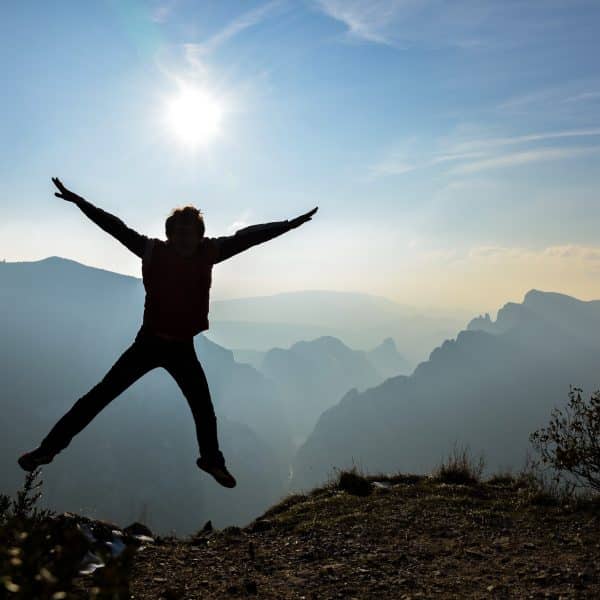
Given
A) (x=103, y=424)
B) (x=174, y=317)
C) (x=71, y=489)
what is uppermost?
(x=174, y=317)

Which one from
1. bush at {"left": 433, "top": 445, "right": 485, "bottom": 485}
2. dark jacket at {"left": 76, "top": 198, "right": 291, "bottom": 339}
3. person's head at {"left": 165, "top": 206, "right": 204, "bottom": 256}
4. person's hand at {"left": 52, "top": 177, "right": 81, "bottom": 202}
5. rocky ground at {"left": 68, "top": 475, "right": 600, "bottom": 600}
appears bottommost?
rocky ground at {"left": 68, "top": 475, "right": 600, "bottom": 600}

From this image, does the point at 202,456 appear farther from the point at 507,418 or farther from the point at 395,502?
the point at 507,418

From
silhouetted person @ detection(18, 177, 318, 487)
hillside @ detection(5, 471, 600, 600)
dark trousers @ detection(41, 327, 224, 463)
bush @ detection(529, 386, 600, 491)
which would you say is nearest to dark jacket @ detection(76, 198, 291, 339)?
silhouetted person @ detection(18, 177, 318, 487)

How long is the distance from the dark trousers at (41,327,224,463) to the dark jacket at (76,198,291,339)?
17cm

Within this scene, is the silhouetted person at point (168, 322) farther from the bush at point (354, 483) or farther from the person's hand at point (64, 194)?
the bush at point (354, 483)

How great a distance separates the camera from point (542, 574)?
4.46 meters

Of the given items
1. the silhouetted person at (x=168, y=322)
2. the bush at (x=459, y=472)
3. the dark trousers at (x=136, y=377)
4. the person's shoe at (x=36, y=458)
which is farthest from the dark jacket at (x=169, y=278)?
the bush at (x=459, y=472)

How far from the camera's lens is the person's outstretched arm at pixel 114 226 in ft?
17.7

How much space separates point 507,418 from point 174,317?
183 meters

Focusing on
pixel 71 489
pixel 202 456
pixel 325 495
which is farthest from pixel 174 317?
pixel 71 489

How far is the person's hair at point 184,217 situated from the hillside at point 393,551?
10.3ft

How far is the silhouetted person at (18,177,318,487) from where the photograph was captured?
5.14 m

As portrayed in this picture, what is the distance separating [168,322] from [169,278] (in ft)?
1.53

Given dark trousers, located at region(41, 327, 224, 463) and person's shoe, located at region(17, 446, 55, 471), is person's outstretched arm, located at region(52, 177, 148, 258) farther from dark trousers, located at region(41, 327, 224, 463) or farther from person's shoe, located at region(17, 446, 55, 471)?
person's shoe, located at region(17, 446, 55, 471)
